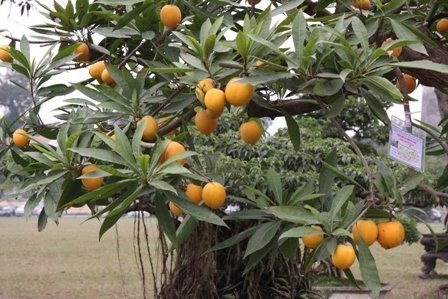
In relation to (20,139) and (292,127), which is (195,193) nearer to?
(292,127)

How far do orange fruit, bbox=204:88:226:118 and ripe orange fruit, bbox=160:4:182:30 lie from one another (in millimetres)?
268

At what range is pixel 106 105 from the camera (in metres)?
1.68

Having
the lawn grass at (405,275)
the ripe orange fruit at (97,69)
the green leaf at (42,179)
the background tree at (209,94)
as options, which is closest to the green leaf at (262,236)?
the background tree at (209,94)

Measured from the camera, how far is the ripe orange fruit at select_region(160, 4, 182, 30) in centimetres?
174

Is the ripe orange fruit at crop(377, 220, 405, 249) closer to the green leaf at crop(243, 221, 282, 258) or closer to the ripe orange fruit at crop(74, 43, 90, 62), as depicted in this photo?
the green leaf at crop(243, 221, 282, 258)

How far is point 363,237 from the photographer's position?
1.57 m

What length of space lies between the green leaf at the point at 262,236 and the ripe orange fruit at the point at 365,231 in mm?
191

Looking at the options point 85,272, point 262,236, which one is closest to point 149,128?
point 262,236

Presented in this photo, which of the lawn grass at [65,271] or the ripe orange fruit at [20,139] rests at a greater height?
the ripe orange fruit at [20,139]

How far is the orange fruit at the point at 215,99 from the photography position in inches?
60.5

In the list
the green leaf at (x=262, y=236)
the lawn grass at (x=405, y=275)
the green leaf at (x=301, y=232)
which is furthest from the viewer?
the lawn grass at (x=405, y=275)

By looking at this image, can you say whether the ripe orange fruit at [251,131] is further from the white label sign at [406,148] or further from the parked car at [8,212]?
the parked car at [8,212]

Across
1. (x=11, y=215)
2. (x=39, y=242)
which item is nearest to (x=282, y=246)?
(x=39, y=242)

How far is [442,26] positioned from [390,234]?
0.56 meters
